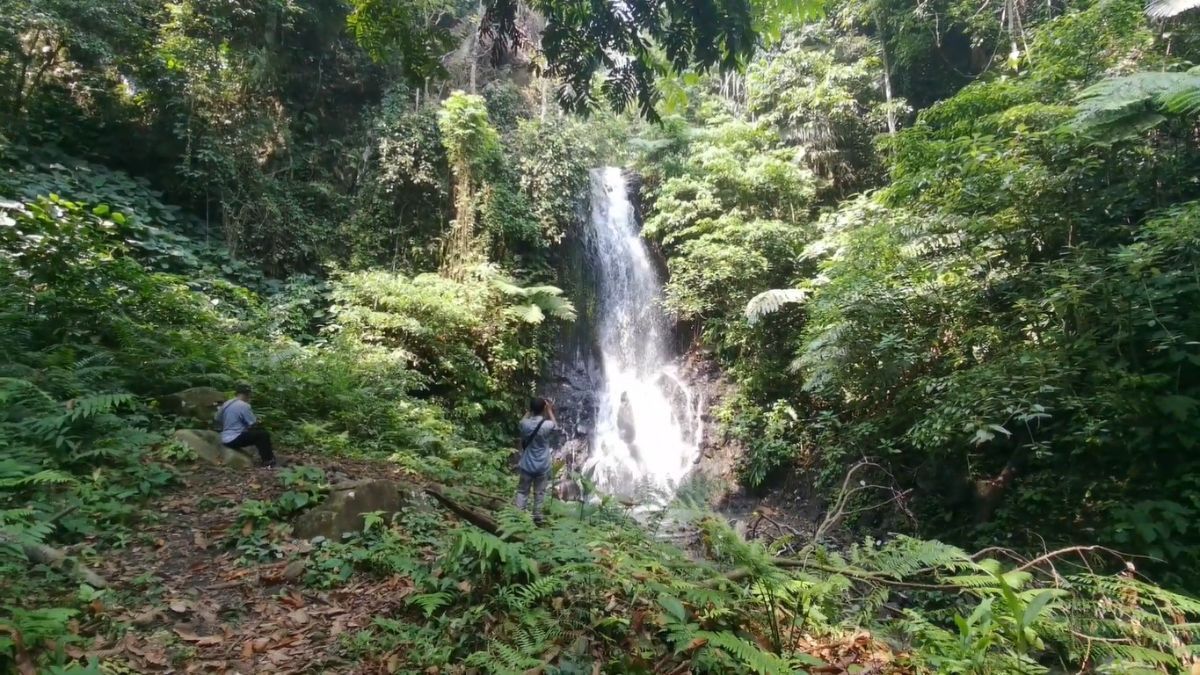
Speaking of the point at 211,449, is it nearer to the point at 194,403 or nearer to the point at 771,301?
the point at 194,403

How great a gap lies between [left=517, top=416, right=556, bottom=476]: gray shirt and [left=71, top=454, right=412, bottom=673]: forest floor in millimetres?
2095

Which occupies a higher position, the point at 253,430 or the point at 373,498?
the point at 253,430

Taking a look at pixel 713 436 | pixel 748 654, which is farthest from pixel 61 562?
pixel 713 436

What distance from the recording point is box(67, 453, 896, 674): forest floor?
2.95 m

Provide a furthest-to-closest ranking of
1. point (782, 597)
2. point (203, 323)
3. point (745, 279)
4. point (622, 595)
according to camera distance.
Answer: point (745, 279) < point (203, 323) < point (622, 595) < point (782, 597)

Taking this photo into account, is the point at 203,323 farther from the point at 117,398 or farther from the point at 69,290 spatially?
the point at 117,398

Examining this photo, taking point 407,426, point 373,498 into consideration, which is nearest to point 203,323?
point 407,426

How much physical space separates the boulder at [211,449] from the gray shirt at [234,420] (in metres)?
0.10

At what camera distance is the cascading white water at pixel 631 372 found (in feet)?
43.6

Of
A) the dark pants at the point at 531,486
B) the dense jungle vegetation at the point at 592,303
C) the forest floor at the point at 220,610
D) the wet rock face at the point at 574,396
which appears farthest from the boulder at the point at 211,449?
the wet rock face at the point at 574,396

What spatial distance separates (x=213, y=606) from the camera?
11.9 ft

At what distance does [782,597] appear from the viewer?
2.94 meters

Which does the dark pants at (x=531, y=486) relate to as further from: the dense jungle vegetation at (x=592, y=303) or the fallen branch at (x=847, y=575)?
the fallen branch at (x=847, y=575)

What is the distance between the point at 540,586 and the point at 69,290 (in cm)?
687
